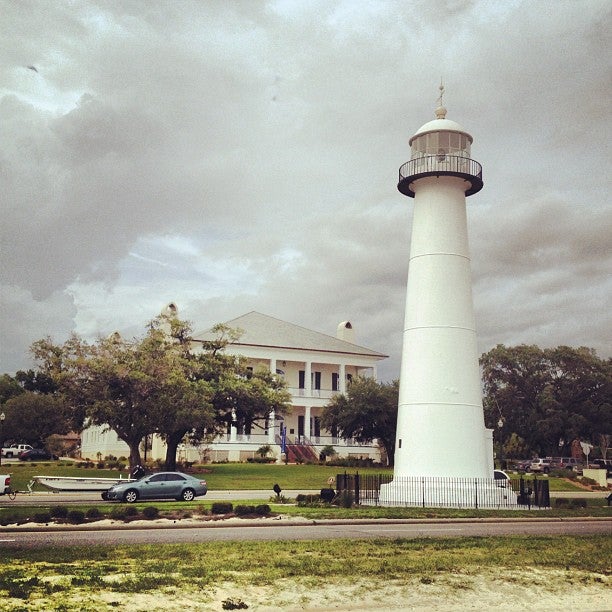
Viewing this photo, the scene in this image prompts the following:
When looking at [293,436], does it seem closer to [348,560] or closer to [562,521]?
[562,521]

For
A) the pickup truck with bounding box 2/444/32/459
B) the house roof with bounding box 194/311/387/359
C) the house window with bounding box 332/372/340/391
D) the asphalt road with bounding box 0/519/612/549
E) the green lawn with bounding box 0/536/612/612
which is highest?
the house roof with bounding box 194/311/387/359

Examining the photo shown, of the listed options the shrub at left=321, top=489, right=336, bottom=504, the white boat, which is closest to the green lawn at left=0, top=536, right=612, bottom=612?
the shrub at left=321, top=489, right=336, bottom=504

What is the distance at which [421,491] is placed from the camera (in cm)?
2875

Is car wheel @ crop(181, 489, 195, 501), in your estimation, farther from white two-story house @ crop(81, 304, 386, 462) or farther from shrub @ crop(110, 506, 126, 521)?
white two-story house @ crop(81, 304, 386, 462)

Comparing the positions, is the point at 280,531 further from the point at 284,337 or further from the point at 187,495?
the point at 284,337

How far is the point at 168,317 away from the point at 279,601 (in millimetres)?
40609

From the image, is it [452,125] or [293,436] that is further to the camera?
[293,436]

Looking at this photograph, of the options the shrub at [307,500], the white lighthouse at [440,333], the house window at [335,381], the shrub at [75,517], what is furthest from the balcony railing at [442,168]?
the house window at [335,381]

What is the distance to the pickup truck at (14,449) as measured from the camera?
3090 inches

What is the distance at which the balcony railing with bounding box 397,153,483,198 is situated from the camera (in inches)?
1204

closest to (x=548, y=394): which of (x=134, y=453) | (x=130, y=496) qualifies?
(x=134, y=453)

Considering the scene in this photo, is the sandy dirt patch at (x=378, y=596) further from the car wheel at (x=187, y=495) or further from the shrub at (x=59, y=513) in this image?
the car wheel at (x=187, y=495)

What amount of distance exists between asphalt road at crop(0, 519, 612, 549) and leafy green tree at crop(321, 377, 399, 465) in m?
36.2

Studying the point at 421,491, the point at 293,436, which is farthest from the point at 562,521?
the point at 293,436
